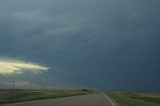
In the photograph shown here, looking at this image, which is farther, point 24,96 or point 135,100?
point 24,96

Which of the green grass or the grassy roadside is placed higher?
the grassy roadside

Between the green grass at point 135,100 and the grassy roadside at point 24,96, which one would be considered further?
the green grass at point 135,100

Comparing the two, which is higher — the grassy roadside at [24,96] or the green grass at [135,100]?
the grassy roadside at [24,96]

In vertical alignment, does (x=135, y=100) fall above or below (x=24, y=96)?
below

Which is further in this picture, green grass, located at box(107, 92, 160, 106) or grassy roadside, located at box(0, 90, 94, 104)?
green grass, located at box(107, 92, 160, 106)
